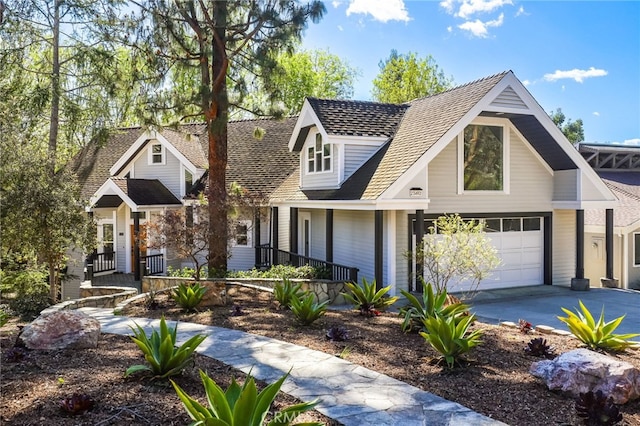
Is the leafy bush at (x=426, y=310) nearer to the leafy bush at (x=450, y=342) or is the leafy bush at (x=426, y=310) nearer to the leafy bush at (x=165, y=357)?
the leafy bush at (x=450, y=342)

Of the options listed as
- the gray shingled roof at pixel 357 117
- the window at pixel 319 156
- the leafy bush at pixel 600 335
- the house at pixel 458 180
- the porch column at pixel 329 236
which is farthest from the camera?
the window at pixel 319 156

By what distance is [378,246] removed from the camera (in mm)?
12352

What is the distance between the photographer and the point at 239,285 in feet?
39.2

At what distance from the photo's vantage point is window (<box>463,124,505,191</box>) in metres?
13.9

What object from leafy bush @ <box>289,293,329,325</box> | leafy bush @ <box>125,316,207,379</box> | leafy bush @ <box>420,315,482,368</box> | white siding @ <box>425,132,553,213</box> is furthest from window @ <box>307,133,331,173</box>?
leafy bush @ <box>125,316,207,379</box>

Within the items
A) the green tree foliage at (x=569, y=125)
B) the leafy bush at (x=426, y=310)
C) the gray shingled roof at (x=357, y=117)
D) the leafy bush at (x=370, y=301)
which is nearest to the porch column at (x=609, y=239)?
the gray shingled roof at (x=357, y=117)

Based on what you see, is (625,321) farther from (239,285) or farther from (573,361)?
(239,285)

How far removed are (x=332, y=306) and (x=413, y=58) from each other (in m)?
35.7

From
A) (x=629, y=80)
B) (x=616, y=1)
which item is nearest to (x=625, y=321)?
(x=616, y=1)

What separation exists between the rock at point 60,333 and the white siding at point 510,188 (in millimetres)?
→ 9531

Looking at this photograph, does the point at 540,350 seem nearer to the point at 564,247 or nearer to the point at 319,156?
the point at 564,247

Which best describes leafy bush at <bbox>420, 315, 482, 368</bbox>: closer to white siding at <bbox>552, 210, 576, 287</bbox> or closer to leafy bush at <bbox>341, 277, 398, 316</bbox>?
leafy bush at <bbox>341, 277, 398, 316</bbox>

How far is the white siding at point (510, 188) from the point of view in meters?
13.6

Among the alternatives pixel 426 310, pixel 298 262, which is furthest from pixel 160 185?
pixel 426 310
